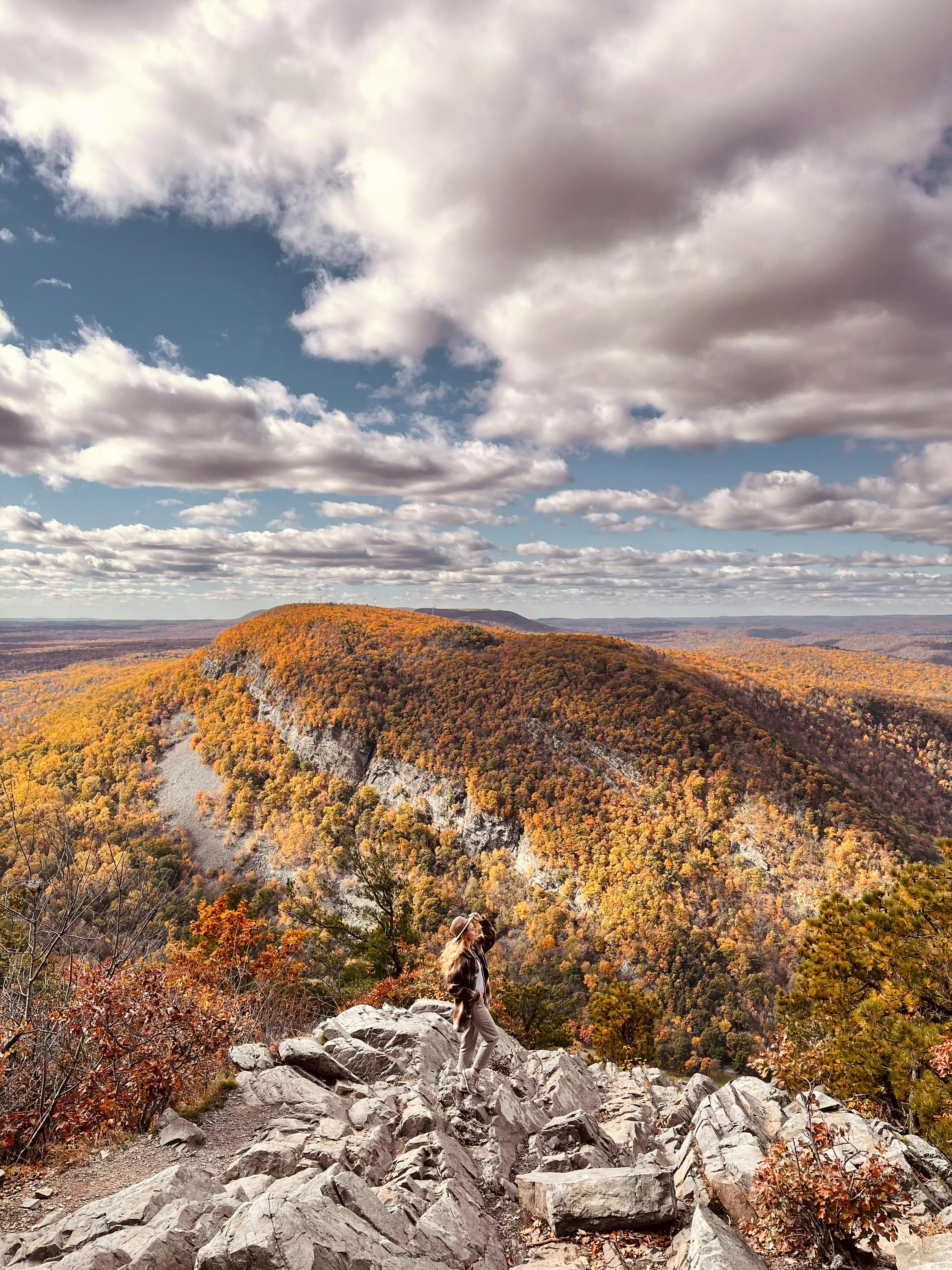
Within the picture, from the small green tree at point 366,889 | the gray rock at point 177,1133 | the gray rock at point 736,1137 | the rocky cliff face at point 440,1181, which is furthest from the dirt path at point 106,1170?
the small green tree at point 366,889

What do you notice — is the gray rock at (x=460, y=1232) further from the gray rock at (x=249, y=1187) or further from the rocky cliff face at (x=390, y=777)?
the rocky cliff face at (x=390, y=777)

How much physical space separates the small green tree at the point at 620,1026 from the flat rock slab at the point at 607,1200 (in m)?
27.7

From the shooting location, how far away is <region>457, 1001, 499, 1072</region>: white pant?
1143 cm

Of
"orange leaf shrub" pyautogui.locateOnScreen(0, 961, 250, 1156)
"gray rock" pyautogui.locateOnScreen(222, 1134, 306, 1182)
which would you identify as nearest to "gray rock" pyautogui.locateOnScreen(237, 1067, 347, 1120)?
"orange leaf shrub" pyautogui.locateOnScreen(0, 961, 250, 1156)

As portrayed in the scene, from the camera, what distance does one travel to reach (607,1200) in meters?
8.42

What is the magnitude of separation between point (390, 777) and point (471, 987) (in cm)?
14456

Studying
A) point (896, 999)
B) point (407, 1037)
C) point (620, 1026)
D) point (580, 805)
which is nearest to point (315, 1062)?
point (407, 1037)

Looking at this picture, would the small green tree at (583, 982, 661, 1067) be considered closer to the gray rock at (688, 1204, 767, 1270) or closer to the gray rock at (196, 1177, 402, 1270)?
the gray rock at (688, 1204, 767, 1270)

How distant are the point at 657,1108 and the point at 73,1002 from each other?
1488 cm

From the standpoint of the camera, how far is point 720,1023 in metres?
77.1

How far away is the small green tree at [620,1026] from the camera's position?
32750 mm

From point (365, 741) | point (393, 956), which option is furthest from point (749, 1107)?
point (365, 741)

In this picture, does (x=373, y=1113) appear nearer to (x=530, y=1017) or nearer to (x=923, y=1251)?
(x=923, y=1251)

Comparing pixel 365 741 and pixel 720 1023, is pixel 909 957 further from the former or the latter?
pixel 365 741
